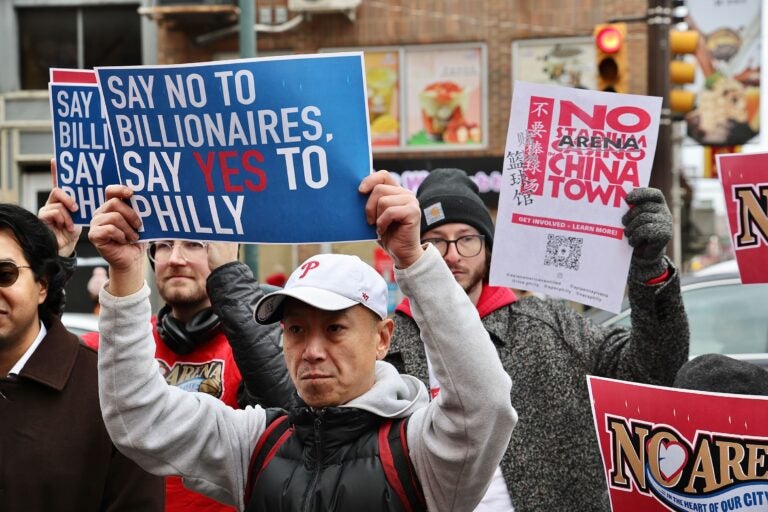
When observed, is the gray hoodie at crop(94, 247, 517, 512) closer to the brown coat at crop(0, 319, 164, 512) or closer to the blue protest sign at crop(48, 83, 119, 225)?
the brown coat at crop(0, 319, 164, 512)

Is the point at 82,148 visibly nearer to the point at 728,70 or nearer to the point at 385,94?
the point at 385,94

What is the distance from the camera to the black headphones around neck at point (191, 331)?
3.70m

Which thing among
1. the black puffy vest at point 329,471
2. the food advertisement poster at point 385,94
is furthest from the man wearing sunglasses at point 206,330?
the food advertisement poster at point 385,94

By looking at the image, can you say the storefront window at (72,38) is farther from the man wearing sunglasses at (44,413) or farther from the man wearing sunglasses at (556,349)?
the man wearing sunglasses at (44,413)

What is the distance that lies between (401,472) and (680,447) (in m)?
0.75

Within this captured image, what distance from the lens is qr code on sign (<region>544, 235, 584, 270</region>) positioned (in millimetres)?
3391

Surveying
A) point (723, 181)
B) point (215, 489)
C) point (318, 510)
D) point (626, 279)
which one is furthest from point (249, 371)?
point (723, 181)


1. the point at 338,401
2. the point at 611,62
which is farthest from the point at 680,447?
the point at 611,62

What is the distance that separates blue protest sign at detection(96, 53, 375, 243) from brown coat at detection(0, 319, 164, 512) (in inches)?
22.9

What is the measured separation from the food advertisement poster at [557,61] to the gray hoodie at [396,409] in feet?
48.6

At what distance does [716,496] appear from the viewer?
2764mm

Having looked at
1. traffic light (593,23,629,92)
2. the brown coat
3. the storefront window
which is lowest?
the brown coat

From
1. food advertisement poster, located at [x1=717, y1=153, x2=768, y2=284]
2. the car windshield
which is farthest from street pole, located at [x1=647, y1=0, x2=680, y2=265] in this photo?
food advertisement poster, located at [x1=717, y1=153, x2=768, y2=284]

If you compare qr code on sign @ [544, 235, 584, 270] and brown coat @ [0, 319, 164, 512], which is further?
qr code on sign @ [544, 235, 584, 270]
